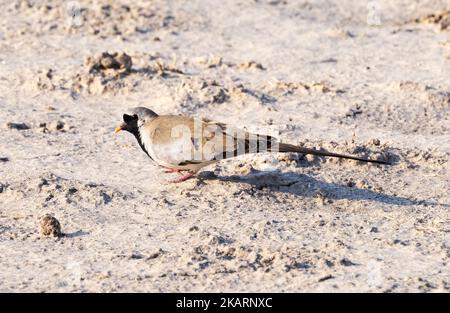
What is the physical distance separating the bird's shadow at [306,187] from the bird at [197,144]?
0.79ft

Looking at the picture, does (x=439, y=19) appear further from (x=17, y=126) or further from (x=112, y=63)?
(x=17, y=126)

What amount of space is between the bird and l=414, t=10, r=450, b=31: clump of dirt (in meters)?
4.30

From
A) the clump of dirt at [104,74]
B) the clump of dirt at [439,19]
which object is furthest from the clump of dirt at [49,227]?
the clump of dirt at [439,19]

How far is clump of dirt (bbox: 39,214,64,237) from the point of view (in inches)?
222

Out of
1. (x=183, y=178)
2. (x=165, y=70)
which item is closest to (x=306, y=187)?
(x=183, y=178)

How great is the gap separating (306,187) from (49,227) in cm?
190

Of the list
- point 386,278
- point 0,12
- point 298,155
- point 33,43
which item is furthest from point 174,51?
point 386,278

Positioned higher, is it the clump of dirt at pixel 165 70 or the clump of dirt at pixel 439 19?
the clump of dirt at pixel 439 19

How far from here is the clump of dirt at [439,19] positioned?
10.3 metres

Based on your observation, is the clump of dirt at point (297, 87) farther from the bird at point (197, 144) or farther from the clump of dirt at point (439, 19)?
the clump of dirt at point (439, 19)

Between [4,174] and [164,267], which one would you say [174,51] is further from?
[164,267]

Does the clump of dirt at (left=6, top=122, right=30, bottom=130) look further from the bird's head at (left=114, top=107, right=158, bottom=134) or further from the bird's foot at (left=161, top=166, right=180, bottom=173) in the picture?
the bird's foot at (left=161, top=166, right=180, bottom=173)

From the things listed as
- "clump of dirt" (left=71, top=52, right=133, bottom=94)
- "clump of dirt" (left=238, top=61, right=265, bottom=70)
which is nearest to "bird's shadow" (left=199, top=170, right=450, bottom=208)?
"clump of dirt" (left=71, top=52, right=133, bottom=94)

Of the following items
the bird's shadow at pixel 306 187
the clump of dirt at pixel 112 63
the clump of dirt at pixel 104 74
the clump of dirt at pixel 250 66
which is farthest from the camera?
the clump of dirt at pixel 250 66
